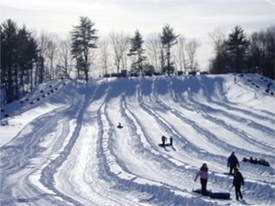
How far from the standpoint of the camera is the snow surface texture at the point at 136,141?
89.2ft

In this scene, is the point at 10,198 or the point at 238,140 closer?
the point at 10,198

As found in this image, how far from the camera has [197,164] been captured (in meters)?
35.1

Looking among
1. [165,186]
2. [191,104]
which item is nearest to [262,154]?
[165,186]

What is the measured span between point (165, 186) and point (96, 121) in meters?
31.7

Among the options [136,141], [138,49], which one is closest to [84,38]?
[138,49]

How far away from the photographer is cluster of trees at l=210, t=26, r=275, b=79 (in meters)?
91.5

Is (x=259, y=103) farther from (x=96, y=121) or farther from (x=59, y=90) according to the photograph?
(x=59, y=90)

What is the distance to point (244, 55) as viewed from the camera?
94.9 m

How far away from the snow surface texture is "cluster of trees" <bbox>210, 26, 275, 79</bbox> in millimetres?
10942

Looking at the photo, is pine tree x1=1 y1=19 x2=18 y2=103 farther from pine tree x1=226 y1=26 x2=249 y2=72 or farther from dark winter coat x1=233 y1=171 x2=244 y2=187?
dark winter coat x1=233 y1=171 x2=244 y2=187

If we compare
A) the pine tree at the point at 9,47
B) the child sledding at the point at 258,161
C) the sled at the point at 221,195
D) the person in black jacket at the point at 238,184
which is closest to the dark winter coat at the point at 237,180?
the person in black jacket at the point at 238,184

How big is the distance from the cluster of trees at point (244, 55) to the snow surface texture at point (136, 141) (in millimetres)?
10942

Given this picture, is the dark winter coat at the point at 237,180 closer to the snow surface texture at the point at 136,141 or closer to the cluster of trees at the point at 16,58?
the snow surface texture at the point at 136,141

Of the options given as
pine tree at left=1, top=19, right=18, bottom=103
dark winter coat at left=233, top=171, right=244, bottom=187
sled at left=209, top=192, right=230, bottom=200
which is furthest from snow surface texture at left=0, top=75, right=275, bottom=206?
pine tree at left=1, top=19, right=18, bottom=103
